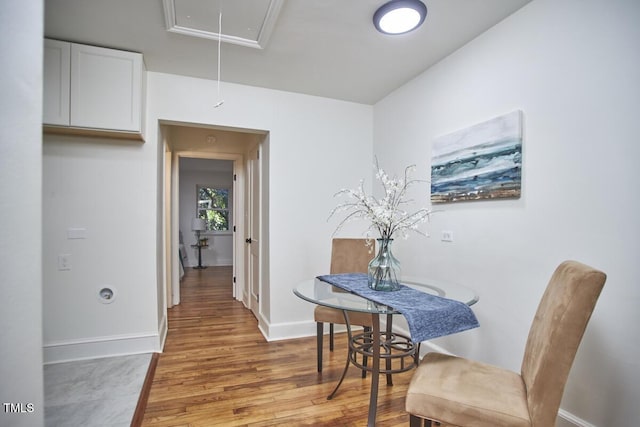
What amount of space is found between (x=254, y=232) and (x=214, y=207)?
499 cm

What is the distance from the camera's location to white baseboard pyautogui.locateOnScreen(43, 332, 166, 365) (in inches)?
102

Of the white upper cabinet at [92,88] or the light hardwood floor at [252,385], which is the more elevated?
the white upper cabinet at [92,88]

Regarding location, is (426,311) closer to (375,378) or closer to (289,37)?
(375,378)

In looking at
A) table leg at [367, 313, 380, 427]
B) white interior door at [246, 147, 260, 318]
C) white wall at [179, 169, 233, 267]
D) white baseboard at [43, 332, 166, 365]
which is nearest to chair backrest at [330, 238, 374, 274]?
table leg at [367, 313, 380, 427]

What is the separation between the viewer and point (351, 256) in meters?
2.87

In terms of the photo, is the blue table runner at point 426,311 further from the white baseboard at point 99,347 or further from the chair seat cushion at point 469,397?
the white baseboard at point 99,347

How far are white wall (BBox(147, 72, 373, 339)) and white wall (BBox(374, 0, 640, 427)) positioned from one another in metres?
1.27

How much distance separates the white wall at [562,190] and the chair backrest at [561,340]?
21.5 inches

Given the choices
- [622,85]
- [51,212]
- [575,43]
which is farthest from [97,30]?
[622,85]

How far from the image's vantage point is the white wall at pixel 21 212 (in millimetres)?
890

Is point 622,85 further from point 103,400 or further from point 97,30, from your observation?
point 103,400

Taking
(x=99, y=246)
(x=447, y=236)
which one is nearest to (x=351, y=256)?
(x=447, y=236)

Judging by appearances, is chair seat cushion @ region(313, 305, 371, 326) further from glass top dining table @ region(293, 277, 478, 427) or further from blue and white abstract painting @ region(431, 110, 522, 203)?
blue and white abstract painting @ region(431, 110, 522, 203)

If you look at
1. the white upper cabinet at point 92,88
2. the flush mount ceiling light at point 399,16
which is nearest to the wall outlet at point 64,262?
the white upper cabinet at point 92,88
